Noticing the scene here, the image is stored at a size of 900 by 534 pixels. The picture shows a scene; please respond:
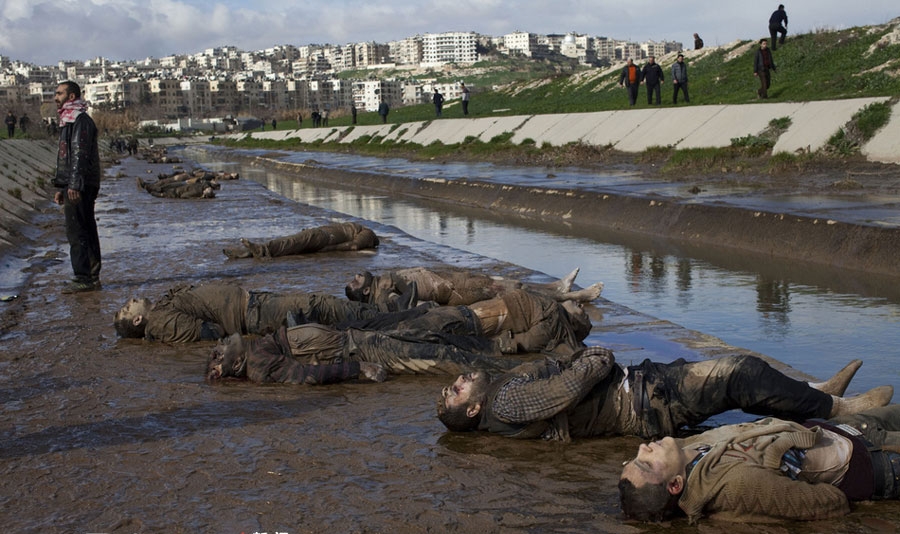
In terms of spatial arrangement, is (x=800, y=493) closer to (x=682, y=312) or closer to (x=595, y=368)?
(x=595, y=368)

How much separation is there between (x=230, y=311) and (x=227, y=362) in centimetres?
125

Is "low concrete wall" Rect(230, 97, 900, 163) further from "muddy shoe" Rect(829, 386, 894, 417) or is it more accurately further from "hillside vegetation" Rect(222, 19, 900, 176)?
"muddy shoe" Rect(829, 386, 894, 417)

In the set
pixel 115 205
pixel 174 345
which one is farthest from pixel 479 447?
pixel 115 205

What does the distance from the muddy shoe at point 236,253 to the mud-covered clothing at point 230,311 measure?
4491mm

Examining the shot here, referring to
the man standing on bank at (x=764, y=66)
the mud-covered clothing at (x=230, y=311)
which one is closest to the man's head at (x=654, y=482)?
the mud-covered clothing at (x=230, y=311)

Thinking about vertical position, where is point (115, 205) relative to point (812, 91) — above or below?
below

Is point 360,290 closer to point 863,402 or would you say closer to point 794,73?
point 863,402

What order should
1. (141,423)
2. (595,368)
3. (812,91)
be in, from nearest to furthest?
(595,368)
(141,423)
(812,91)

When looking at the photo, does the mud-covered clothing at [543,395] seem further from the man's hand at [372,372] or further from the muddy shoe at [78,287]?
the muddy shoe at [78,287]

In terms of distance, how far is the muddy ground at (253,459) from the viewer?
4477mm

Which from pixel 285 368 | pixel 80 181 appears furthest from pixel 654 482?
pixel 80 181

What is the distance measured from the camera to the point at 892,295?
9.50 meters

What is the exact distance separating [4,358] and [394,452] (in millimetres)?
4068

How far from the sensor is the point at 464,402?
5.49 m
